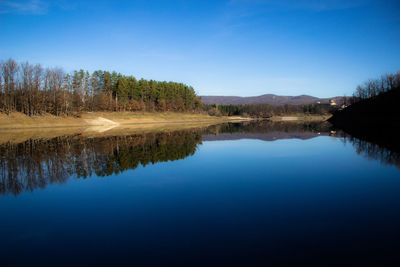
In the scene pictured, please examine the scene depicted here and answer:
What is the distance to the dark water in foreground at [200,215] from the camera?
4848mm

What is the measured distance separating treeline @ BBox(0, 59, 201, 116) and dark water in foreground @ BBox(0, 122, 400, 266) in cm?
4992

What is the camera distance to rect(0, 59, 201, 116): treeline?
53156mm

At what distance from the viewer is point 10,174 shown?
11.6 metres

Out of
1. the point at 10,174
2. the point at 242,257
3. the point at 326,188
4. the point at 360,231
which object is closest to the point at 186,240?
the point at 242,257

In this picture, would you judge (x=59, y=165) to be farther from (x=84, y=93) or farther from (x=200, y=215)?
(x=84, y=93)

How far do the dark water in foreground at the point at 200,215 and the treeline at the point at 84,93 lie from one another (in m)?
49.9

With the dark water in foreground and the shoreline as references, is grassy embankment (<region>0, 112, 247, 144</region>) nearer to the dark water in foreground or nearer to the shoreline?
the shoreline

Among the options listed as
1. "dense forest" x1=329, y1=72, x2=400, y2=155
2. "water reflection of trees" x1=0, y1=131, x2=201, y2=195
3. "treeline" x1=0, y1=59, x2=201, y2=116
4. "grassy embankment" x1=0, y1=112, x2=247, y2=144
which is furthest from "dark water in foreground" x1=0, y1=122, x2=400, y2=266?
"treeline" x1=0, y1=59, x2=201, y2=116

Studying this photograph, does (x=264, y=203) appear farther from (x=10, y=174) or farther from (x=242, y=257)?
(x=10, y=174)

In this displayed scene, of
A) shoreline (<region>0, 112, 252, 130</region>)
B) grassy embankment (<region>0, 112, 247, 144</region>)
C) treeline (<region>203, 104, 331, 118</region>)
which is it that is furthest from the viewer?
treeline (<region>203, 104, 331, 118</region>)

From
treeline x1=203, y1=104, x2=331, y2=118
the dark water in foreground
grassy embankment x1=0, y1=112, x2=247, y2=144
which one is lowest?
the dark water in foreground

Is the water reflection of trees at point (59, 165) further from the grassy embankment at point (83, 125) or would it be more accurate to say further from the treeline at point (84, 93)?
the treeline at point (84, 93)

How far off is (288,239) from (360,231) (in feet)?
5.71

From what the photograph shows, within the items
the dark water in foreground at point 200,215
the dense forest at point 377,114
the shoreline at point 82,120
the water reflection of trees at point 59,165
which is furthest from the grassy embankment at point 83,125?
the dense forest at point 377,114
